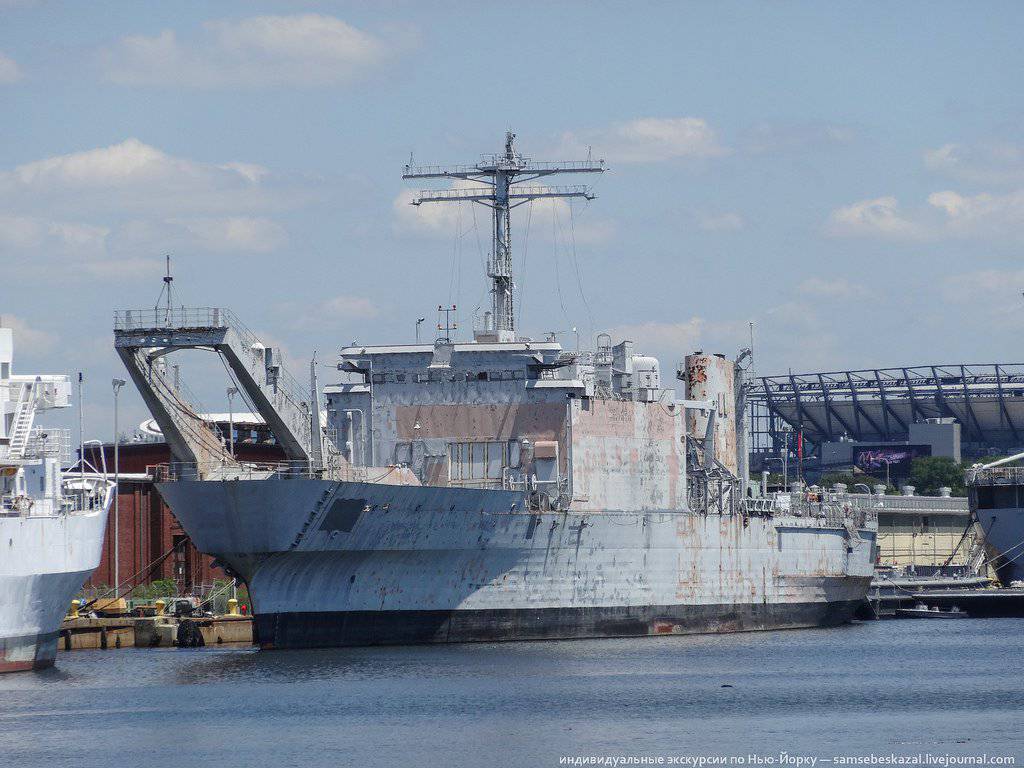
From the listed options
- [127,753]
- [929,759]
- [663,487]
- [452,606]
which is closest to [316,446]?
[452,606]

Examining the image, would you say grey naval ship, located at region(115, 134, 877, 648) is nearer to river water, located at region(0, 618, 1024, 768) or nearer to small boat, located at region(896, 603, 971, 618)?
river water, located at region(0, 618, 1024, 768)

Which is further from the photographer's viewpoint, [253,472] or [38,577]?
[253,472]

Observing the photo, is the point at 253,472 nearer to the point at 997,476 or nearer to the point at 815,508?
the point at 815,508

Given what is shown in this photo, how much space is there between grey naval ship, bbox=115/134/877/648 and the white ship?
2613mm

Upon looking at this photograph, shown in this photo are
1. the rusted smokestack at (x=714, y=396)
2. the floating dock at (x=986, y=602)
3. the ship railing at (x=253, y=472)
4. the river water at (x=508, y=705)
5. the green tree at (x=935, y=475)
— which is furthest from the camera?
the green tree at (x=935, y=475)

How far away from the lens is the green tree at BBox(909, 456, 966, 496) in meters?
134

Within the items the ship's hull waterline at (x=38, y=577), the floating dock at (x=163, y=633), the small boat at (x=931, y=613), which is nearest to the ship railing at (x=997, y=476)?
the small boat at (x=931, y=613)

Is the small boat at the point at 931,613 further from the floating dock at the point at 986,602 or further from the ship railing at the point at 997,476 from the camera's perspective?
the ship railing at the point at 997,476

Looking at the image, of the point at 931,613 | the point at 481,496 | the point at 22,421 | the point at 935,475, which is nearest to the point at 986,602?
the point at 931,613

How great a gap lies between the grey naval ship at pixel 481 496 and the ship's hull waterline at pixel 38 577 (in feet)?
11.8

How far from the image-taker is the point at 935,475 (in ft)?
447

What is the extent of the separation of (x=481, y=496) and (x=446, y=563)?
7.12ft

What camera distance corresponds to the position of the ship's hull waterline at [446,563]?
159ft

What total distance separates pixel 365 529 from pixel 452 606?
4.02m
